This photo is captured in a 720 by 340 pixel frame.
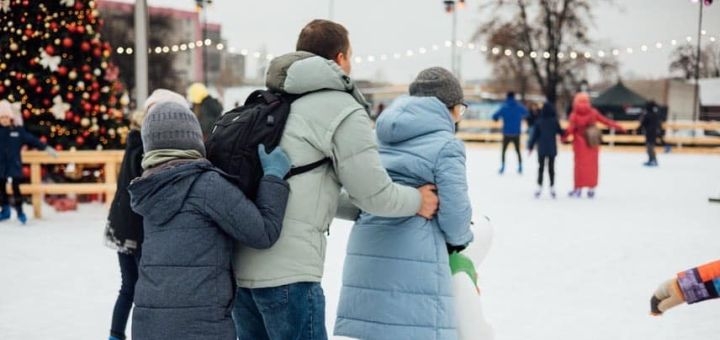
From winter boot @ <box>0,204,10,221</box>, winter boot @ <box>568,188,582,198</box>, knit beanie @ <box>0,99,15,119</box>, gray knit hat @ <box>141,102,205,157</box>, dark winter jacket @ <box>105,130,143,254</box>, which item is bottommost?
winter boot @ <box>568,188,582,198</box>

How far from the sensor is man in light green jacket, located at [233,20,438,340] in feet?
7.80

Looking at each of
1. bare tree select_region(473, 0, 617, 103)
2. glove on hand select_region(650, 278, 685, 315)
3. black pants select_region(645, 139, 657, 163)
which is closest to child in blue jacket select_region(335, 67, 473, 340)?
glove on hand select_region(650, 278, 685, 315)

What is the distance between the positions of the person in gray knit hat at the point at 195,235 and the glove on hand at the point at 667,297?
1.14m

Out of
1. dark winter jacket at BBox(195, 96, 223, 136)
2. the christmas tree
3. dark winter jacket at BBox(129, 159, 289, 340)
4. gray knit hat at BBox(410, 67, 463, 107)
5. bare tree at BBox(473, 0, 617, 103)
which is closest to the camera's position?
dark winter jacket at BBox(129, 159, 289, 340)

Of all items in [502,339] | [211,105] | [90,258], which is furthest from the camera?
[211,105]

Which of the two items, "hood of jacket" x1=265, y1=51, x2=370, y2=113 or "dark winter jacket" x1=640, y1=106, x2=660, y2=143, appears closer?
"hood of jacket" x1=265, y1=51, x2=370, y2=113

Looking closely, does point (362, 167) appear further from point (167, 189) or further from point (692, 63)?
point (692, 63)

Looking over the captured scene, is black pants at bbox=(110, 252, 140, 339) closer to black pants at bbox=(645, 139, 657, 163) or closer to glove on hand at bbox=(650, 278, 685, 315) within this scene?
glove on hand at bbox=(650, 278, 685, 315)

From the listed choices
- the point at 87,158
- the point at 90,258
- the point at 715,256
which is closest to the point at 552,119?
the point at 715,256

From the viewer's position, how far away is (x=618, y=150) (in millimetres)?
25703

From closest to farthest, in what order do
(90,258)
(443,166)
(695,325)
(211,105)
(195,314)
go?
(195,314), (443,166), (695,325), (90,258), (211,105)

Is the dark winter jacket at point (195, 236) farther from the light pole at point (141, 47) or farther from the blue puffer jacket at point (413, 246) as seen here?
the light pole at point (141, 47)

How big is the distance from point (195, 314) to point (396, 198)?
724mm

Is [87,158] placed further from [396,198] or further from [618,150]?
[618,150]
